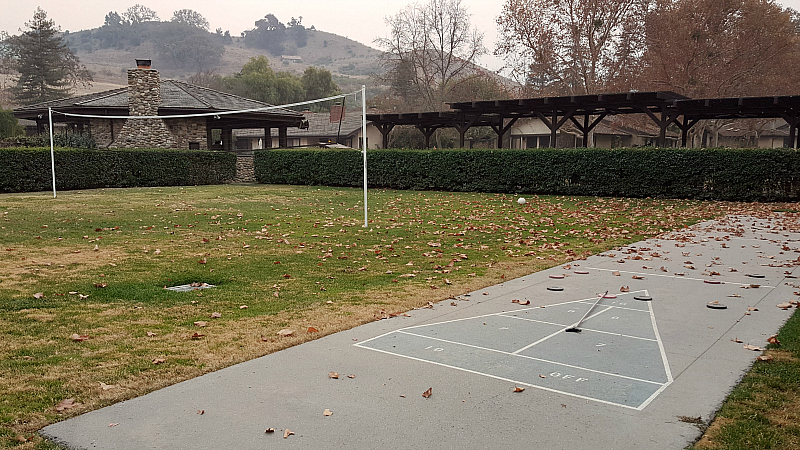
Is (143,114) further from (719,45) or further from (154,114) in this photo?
(719,45)

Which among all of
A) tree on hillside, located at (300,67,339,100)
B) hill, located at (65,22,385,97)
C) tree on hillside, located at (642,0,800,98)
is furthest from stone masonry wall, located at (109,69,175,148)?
hill, located at (65,22,385,97)

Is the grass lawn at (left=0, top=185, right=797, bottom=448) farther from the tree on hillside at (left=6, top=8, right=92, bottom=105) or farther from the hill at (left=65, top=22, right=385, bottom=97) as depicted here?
the hill at (left=65, top=22, right=385, bottom=97)

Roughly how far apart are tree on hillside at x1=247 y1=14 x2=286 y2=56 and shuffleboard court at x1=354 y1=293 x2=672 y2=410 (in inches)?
6746

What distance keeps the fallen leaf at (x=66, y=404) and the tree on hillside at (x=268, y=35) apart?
172608mm

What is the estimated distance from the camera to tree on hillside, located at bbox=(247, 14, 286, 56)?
168375mm

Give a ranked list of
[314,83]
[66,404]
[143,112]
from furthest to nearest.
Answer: [314,83] < [143,112] < [66,404]

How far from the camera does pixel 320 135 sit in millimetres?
47312

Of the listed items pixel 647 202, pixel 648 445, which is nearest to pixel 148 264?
pixel 648 445

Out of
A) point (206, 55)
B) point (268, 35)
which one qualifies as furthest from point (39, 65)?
point (268, 35)

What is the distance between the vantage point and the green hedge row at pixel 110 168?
21000 millimetres

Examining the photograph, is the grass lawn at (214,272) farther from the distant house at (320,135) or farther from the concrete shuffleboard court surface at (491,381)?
the distant house at (320,135)

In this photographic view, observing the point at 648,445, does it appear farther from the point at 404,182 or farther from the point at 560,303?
the point at 404,182

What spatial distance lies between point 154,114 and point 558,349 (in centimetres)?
2764

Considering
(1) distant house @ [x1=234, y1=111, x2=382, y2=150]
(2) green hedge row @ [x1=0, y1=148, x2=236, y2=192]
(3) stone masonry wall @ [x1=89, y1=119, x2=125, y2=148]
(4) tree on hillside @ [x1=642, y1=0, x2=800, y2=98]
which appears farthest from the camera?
(1) distant house @ [x1=234, y1=111, x2=382, y2=150]
